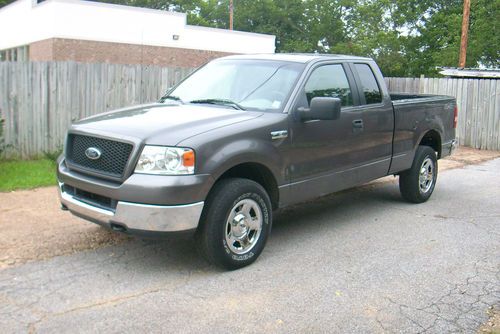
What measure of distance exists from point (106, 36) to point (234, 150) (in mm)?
19490

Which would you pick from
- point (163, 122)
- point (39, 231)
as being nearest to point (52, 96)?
point (39, 231)

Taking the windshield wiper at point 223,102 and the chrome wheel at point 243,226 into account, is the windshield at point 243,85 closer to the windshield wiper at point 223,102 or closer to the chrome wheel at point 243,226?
the windshield wiper at point 223,102

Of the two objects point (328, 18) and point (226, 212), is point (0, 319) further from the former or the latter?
point (328, 18)

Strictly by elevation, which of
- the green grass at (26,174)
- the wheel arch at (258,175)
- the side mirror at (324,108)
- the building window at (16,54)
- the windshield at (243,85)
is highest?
the building window at (16,54)

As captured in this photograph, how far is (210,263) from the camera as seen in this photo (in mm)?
4848

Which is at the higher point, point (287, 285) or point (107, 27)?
point (107, 27)

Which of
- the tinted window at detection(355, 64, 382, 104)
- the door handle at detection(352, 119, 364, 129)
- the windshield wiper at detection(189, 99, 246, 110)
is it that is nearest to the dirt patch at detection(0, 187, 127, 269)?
the windshield wiper at detection(189, 99, 246, 110)

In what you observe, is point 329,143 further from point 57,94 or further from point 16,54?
point 16,54

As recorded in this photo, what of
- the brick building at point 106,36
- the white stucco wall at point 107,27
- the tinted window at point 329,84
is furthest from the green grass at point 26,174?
the white stucco wall at point 107,27

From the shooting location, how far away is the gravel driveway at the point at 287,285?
3898mm

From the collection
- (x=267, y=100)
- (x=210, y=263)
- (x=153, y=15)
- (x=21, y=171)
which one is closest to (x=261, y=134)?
(x=267, y=100)

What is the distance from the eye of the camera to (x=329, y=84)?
19.9 ft

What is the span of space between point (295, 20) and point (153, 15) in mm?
32631

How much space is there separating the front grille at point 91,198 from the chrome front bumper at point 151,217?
7 cm
